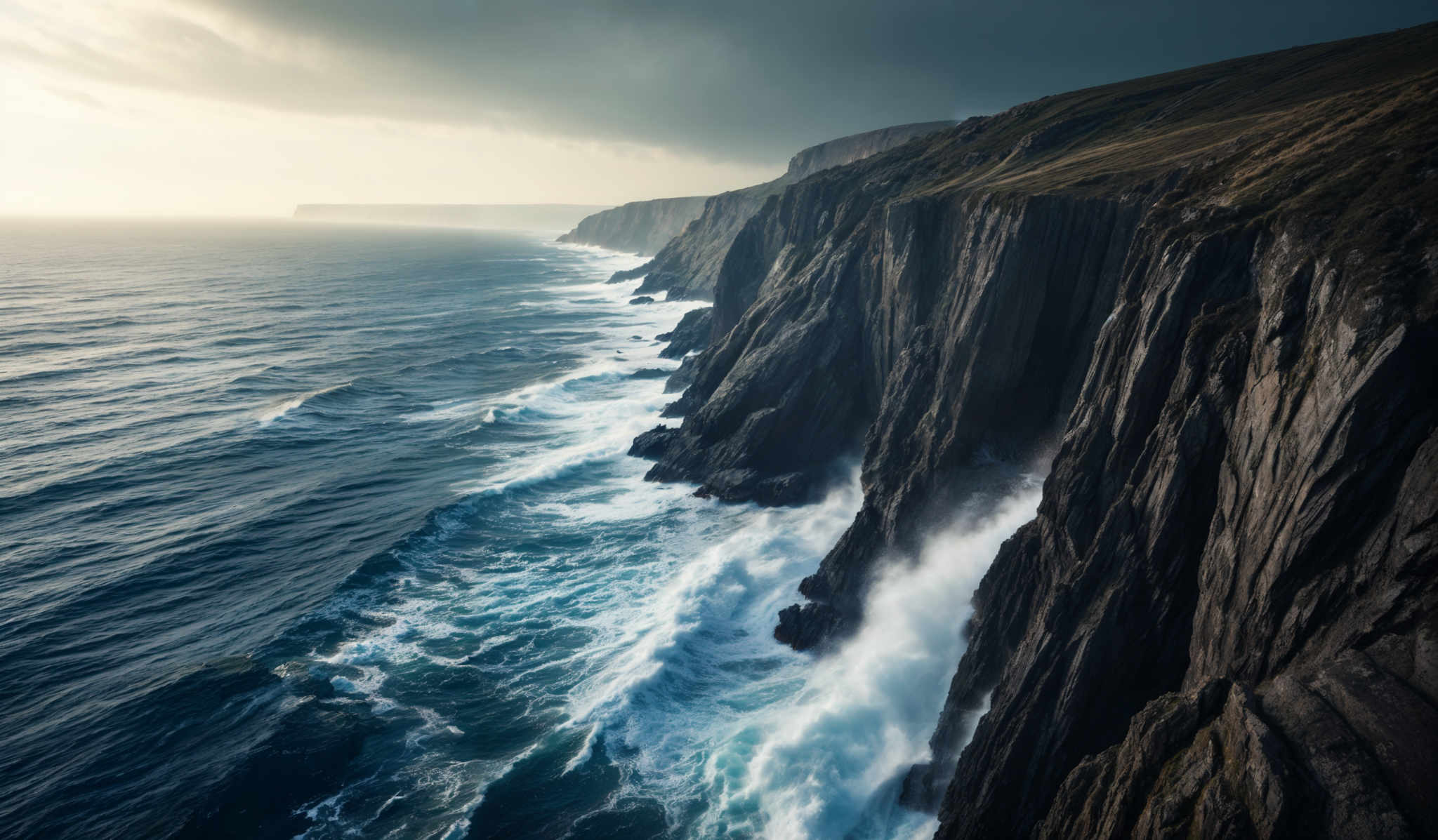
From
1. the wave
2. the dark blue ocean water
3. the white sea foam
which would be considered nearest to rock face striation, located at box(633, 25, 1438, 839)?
the white sea foam

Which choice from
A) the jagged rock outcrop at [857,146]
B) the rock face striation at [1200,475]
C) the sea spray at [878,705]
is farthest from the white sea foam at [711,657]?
the jagged rock outcrop at [857,146]

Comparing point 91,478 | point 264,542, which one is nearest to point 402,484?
point 264,542

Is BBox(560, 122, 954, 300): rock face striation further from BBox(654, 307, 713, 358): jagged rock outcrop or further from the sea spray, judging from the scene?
the sea spray

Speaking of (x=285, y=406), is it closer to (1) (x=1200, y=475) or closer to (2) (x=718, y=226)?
(1) (x=1200, y=475)

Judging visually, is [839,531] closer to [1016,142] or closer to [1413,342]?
[1413,342]

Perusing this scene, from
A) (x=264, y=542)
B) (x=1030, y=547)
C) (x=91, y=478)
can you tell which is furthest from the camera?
(x=91, y=478)

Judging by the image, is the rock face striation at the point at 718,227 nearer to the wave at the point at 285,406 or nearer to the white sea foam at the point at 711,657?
the wave at the point at 285,406
